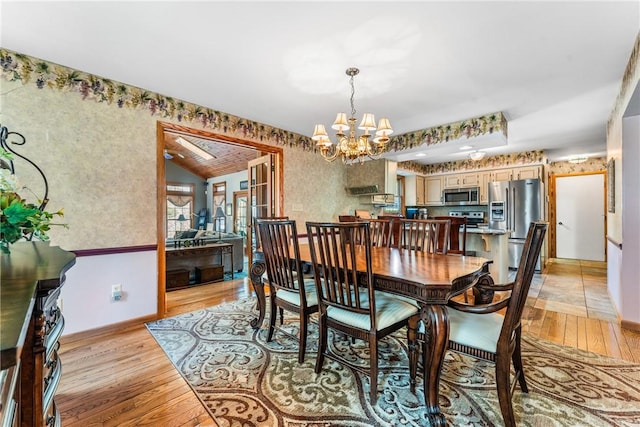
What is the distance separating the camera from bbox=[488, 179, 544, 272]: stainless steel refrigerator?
16.5 ft

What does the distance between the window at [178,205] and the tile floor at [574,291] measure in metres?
8.76

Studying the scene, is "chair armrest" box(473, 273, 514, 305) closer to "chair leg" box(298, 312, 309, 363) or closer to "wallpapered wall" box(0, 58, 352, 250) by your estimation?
"chair leg" box(298, 312, 309, 363)

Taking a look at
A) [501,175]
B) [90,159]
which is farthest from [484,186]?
[90,159]

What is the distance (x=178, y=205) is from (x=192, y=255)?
215 inches

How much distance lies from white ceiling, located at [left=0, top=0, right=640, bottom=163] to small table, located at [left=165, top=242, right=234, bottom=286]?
2.20m

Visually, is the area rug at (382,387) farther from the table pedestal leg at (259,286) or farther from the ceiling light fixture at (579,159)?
the ceiling light fixture at (579,159)

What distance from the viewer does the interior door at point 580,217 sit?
18.8 ft

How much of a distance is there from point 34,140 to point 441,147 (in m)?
4.42

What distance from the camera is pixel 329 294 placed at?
179cm

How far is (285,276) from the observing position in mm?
2129

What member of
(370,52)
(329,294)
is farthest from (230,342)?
(370,52)

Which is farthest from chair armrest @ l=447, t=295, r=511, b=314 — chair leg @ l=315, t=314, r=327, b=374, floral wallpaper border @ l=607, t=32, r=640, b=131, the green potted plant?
floral wallpaper border @ l=607, t=32, r=640, b=131

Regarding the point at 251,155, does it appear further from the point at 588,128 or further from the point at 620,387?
the point at 620,387

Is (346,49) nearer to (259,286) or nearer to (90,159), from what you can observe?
(259,286)
